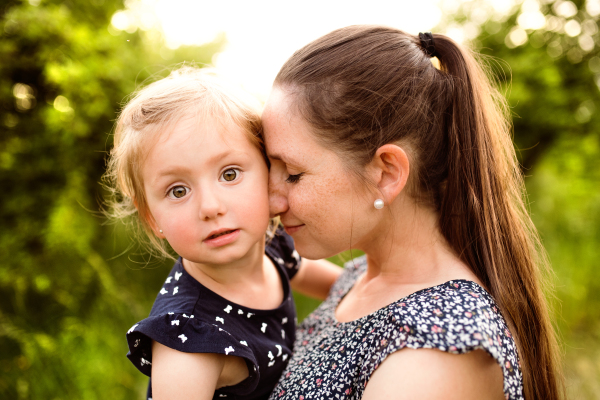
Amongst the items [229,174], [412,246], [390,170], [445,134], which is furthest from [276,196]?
[445,134]

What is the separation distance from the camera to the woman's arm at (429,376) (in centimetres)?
125

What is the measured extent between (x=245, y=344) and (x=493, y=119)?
1268 millimetres

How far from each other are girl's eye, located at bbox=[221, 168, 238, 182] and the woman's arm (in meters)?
0.81

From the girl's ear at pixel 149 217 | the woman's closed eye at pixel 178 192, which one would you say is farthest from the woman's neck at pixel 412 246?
the girl's ear at pixel 149 217

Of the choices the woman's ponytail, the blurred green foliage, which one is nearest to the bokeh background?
the blurred green foliage

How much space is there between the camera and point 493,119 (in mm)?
1749

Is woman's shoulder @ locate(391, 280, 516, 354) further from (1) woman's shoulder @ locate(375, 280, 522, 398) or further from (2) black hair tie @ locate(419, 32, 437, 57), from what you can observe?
(2) black hair tie @ locate(419, 32, 437, 57)

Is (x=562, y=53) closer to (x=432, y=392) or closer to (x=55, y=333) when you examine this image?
(x=432, y=392)

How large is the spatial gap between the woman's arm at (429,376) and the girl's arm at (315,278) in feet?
3.68

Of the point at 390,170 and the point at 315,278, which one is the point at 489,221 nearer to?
the point at 390,170

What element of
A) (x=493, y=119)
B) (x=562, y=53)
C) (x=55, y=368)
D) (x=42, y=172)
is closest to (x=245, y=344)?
(x=493, y=119)

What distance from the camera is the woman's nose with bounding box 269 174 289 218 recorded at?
1.72m

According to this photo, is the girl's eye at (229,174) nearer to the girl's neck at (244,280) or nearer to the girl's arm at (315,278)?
the girl's neck at (244,280)

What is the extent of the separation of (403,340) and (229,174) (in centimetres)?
82
